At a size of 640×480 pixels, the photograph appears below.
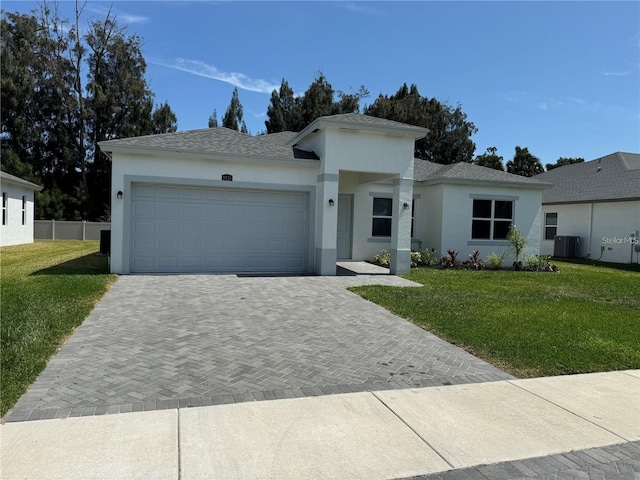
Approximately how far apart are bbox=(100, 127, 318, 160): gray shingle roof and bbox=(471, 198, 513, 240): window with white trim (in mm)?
7540

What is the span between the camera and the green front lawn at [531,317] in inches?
231

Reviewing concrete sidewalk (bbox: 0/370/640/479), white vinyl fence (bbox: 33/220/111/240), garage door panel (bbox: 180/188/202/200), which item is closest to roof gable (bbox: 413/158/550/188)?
garage door panel (bbox: 180/188/202/200)

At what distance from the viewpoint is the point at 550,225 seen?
80.2 feet

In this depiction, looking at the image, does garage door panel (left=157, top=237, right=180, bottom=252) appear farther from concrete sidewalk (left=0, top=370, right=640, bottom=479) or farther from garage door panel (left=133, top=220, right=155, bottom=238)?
concrete sidewalk (left=0, top=370, right=640, bottom=479)

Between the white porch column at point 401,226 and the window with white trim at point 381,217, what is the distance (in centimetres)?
321

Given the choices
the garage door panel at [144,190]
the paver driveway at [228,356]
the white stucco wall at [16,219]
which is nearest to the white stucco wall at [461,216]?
the paver driveway at [228,356]

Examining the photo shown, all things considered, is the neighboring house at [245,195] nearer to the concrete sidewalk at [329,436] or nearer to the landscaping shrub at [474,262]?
the landscaping shrub at [474,262]

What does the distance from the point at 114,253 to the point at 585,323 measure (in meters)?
11.2

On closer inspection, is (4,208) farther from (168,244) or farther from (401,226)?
(401,226)

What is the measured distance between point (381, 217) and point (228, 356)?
41.1 feet

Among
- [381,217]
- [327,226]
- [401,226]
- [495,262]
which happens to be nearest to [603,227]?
[495,262]

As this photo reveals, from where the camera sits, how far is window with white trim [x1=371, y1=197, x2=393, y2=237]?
17281 millimetres

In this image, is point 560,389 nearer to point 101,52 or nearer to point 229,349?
point 229,349

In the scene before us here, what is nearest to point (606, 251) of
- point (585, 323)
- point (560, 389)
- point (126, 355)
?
point (585, 323)
